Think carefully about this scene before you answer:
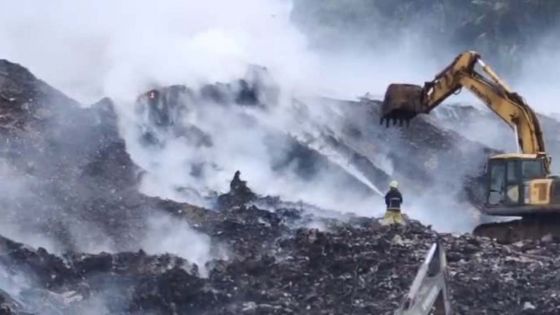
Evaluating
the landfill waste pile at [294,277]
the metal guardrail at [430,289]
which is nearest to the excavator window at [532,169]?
the landfill waste pile at [294,277]

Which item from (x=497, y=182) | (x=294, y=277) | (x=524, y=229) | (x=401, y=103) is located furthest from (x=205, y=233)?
(x=524, y=229)

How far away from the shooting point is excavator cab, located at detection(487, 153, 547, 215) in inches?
532

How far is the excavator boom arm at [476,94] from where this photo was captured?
1406cm

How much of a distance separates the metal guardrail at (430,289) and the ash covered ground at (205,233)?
472 centimetres

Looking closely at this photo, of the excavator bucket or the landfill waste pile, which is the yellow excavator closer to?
the excavator bucket

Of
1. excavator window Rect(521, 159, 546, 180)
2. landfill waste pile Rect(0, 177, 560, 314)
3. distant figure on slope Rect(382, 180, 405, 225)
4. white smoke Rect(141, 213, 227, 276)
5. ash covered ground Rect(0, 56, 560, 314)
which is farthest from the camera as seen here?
distant figure on slope Rect(382, 180, 405, 225)

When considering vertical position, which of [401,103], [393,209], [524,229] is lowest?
[524,229]

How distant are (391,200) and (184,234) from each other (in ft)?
8.87

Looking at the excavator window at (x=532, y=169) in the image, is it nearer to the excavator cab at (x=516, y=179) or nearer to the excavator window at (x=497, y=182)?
the excavator cab at (x=516, y=179)

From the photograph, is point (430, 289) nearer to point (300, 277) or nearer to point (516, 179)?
point (300, 277)

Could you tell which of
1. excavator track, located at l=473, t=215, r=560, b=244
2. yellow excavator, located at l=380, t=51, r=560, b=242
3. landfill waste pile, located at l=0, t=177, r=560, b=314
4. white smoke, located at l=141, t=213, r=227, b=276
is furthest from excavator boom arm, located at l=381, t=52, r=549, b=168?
white smoke, located at l=141, t=213, r=227, b=276

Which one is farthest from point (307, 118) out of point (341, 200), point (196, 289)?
point (196, 289)

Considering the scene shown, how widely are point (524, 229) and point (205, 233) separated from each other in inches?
151

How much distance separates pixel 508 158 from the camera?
13.7 m
